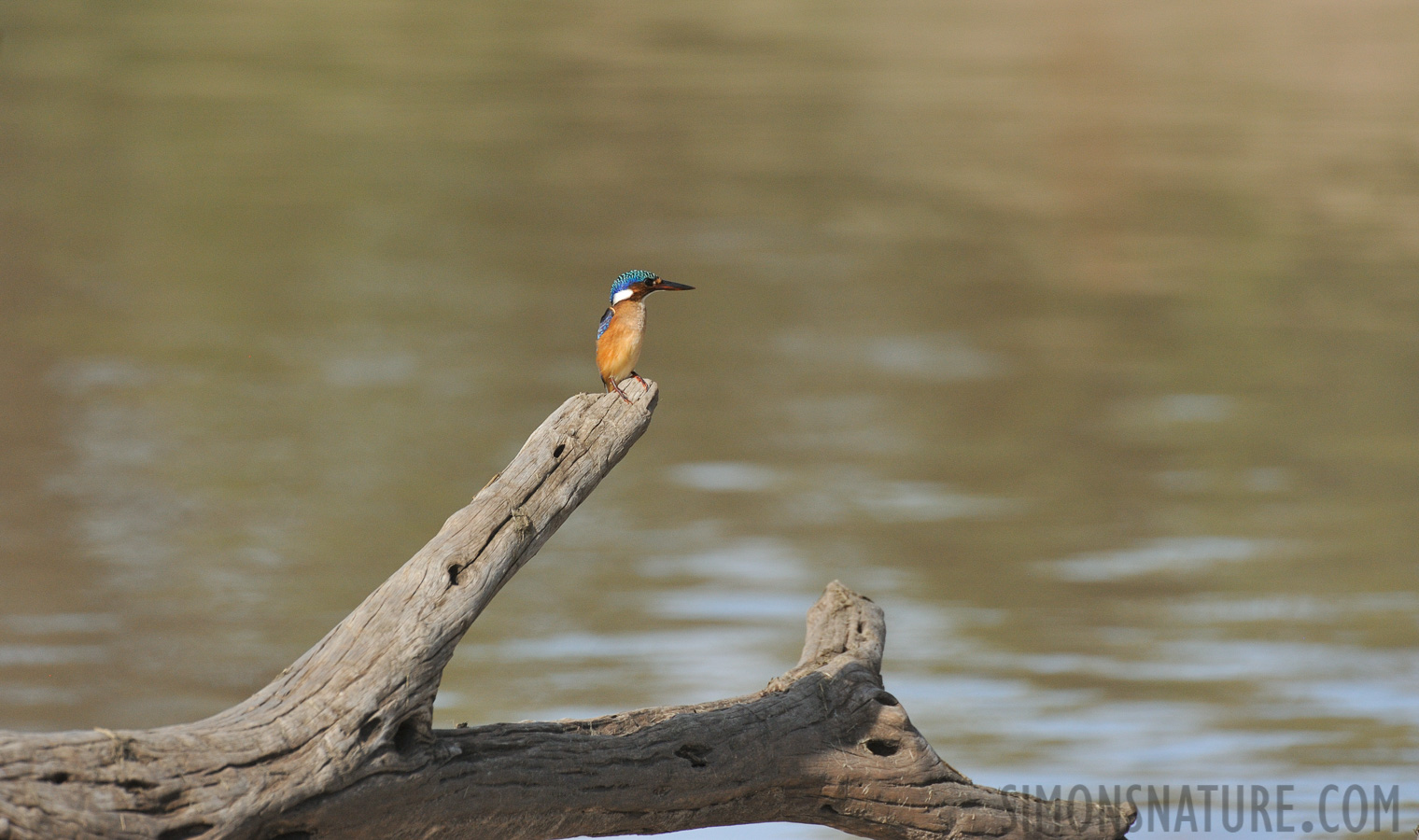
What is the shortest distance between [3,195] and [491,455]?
23.2ft

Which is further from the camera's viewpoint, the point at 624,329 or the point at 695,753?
the point at 695,753

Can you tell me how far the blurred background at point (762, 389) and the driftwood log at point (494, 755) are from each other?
3.27 ft

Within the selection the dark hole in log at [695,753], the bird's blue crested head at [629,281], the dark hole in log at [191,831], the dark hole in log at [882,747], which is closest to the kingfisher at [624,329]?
the bird's blue crested head at [629,281]

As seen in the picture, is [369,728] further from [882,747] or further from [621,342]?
[882,747]

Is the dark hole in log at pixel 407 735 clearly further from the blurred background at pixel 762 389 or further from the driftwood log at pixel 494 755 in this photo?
the blurred background at pixel 762 389

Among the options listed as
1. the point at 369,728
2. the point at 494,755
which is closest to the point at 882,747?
the point at 494,755

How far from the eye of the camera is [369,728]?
2.34m

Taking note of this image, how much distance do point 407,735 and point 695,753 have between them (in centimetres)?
54

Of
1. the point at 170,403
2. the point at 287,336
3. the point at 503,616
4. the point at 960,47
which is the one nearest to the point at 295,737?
the point at 503,616

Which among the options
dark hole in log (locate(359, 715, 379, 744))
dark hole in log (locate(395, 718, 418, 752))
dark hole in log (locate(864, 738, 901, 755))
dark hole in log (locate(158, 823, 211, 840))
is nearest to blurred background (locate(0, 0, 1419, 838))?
dark hole in log (locate(864, 738, 901, 755))

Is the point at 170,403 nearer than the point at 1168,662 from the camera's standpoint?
No

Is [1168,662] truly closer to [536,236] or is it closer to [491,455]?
[491,455]

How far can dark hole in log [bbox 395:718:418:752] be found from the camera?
95.3 inches

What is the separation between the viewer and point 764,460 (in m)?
6.67
